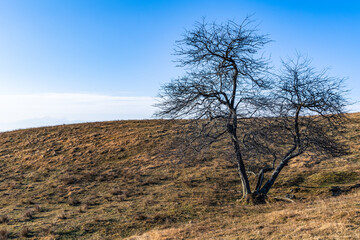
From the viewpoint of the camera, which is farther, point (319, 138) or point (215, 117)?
point (319, 138)

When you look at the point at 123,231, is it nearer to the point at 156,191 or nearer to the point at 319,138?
the point at 156,191

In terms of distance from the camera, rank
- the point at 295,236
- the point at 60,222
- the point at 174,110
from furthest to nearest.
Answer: the point at 174,110
the point at 60,222
the point at 295,236

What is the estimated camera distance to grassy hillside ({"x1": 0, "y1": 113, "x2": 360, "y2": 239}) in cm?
872

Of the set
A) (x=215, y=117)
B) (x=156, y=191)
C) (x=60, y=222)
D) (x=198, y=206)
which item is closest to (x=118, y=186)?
(x=156, y=191)

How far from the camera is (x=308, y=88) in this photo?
41.8 feet

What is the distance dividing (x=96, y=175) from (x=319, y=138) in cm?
1685

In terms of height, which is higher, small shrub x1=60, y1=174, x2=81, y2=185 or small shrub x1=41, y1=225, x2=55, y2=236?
small shrub x1=60, y1=174, x2=81, y2=185

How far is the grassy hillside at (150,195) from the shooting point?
8.72 metres

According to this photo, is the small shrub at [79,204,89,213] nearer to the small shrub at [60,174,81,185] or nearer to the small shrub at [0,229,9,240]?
the small shrub at [0,229,9,240]

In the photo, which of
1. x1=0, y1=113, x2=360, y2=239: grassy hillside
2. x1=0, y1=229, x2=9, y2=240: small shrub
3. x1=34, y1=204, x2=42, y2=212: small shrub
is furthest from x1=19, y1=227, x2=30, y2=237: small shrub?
x1=34, y1=204, x2=42, y2=212: small shrub

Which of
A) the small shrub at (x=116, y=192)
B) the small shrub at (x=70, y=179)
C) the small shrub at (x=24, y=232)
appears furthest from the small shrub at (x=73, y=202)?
the small shrub at (x=70, y=179)

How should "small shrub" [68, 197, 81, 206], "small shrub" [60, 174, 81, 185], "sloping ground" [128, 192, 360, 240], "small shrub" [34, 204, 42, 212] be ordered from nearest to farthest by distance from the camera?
"sloping ground" [128, 192, 360, 240]
"small shrub" [34, 204, 42, 212]
"small shrub" [68, 197, 81, 206]
"small shrub" [60, 174, 81, 185]

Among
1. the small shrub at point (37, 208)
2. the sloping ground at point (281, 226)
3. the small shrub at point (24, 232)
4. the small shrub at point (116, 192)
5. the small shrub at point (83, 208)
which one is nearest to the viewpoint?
the sloping ground at point (281, 226)

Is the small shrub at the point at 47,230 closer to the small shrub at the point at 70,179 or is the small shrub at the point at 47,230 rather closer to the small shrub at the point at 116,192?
the small shrub at the point at 116,192
